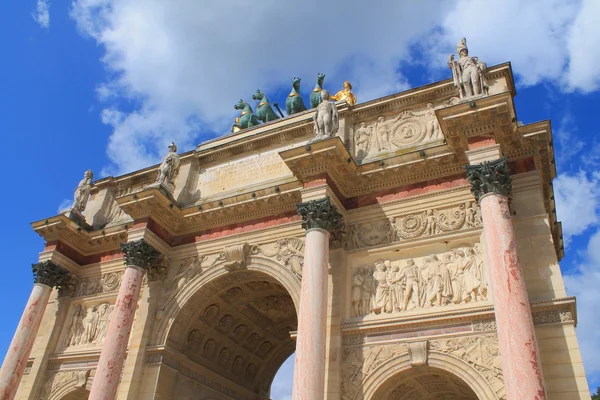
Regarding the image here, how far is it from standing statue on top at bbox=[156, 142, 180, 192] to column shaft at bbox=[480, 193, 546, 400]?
10.3 meters

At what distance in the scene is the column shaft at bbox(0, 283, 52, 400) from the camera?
50.5 feet

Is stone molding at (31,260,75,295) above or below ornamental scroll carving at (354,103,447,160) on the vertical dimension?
below

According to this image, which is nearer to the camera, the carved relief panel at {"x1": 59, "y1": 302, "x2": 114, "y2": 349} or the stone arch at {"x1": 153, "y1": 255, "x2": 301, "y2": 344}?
the stone arch at {"x1": 153, "y1": 255, "x2": 301, "y2": 344}

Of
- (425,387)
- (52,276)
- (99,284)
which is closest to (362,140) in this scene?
(425,387)

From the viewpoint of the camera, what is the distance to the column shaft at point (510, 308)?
9188 mm

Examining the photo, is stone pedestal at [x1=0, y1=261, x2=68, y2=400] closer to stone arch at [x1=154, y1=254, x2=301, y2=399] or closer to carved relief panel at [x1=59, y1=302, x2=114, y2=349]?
carved relief panel at [x1=59, y1=302, x2=114, y2=349]

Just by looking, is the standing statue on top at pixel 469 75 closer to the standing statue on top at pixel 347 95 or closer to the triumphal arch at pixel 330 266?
the triumphal arch at pixel 330 266

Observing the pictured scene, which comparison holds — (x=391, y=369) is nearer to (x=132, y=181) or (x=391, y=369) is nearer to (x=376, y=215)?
(x=376, y=215)

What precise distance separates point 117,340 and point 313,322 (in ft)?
20.1

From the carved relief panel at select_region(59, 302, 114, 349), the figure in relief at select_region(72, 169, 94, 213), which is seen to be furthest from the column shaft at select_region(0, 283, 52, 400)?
the figure in relief at select_region(72, 169, 94, 213)

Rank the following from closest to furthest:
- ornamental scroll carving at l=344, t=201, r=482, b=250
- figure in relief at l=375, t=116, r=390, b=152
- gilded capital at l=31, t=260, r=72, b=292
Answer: ornamental scroll carving at l=344, t=201, r=482, b=250 → figure in relief at l=375, t=116, r=390, b=152 → gilded capital at l=31, t=260, r=72, b=292

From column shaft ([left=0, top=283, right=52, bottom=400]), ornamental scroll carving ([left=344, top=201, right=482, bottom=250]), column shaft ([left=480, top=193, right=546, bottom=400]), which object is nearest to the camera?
column shaft ([left=480, top=193, right=546, bottom=400])

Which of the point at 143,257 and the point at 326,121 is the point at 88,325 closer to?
the point at 143,257

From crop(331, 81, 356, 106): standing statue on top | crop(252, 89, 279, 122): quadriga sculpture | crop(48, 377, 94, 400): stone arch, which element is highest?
crop(252, 89, 279, 122): quadriga sculpture
